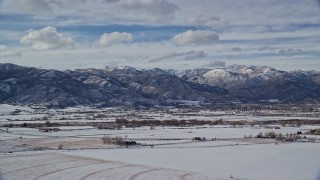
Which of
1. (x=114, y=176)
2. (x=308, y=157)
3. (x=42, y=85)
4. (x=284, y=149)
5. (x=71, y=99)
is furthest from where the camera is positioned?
(x=42, y=85)

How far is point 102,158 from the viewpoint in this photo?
106 ft

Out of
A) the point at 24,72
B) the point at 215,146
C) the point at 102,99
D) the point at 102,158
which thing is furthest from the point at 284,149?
the point at 24,72

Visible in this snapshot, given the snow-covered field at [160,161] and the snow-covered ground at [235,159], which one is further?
the snow-covered ground at [235,159]

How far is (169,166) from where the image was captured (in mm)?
27969

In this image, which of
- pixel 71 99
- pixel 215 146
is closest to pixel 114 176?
pixel 215 146

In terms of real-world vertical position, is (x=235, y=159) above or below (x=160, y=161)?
above

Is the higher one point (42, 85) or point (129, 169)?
point (42, 85)

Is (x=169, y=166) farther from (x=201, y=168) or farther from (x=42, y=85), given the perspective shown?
(x=42, y=85)

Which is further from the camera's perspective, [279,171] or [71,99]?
[71,99]

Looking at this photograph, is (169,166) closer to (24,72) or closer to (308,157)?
(308,157)

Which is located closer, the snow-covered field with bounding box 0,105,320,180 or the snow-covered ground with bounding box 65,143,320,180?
the snow-covered field with bounding box 0,105,320,180

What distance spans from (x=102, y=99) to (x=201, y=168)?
480 feet

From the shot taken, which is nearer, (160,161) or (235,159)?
(160,161)

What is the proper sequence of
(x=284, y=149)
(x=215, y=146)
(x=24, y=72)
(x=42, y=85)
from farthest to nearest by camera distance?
(x=24, y=72), (x=42, y=85), (x=215, y=146), (x=284, y=149)
